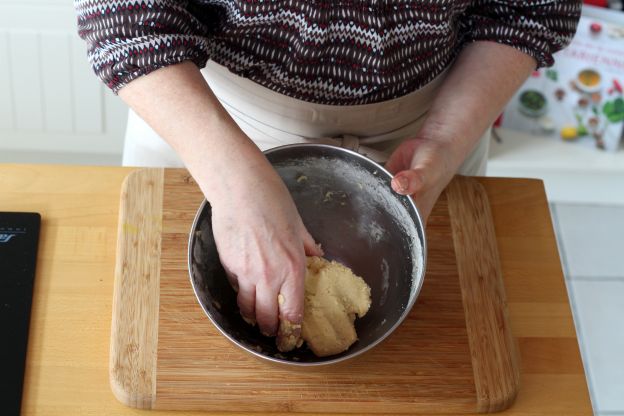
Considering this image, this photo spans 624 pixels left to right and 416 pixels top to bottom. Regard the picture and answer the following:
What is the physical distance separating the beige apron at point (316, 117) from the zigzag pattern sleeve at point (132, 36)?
6.7 inches

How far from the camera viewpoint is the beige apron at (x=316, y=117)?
0.91 meters

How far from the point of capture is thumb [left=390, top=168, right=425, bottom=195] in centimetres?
78

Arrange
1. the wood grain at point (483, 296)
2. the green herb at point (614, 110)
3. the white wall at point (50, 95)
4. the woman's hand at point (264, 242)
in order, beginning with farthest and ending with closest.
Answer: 1. the green herb at point (614, 110)
2. the white wall at point (50, 95)
3. the wood grain at point (483, 296)
4. the woman's hand at point (264, 242)

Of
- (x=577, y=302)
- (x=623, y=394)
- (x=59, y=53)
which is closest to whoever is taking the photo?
(x=59, y=53)

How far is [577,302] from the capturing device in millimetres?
1836

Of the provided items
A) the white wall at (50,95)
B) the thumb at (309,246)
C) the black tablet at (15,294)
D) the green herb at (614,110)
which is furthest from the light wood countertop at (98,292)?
the green herb at (614,110)

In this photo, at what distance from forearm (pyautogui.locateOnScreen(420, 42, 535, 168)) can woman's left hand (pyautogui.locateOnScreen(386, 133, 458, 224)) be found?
0.01 meters

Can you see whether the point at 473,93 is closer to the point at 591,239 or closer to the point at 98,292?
the point at 98,292

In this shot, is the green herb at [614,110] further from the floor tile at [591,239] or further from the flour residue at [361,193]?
the flour residue at [361,193]

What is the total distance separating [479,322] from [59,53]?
1.02 meters

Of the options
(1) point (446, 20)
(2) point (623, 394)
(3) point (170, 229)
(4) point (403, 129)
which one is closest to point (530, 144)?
(2) point (623, 394)

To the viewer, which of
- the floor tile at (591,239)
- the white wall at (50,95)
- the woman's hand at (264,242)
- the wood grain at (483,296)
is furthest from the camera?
the floor tile at (591,239)

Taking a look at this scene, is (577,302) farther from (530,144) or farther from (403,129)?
(403,129)

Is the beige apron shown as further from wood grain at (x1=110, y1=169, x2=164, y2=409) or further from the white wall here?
the white wall
